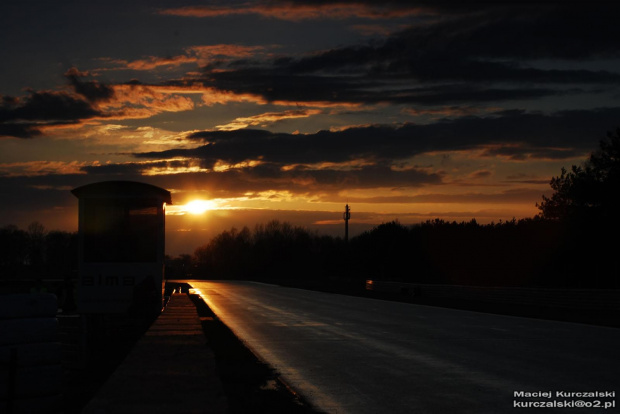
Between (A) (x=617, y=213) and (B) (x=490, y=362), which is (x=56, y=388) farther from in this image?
(A) (x=617, y=213)

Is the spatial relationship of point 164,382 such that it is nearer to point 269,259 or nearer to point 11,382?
point 11,382

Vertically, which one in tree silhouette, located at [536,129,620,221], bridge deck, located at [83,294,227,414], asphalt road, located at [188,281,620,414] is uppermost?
tree silhouette, located at [536,129,620,221]

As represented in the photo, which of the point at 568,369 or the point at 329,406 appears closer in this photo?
the point at 329,406

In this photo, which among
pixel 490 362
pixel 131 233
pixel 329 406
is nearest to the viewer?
pixel 329 406

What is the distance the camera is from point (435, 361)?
14445mm

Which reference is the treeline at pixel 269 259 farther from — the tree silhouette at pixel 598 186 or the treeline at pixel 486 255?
the tree silhouette at pixel 598 186

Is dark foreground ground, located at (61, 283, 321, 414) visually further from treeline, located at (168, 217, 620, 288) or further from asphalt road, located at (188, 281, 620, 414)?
treeline, located at (168, 217, 620, 288)

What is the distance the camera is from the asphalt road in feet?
33.4

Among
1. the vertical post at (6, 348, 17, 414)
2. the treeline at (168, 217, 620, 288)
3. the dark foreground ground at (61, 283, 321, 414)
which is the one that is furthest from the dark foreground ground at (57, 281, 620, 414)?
the treeline at (168, 217, 620, 288)

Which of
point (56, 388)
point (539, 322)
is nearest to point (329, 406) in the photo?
point (56, 388)

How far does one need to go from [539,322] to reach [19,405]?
20.2m

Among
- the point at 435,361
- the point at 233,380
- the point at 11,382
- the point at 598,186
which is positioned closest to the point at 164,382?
the point at 11,382

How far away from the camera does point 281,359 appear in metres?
15.0

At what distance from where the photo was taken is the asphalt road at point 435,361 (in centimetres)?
1020
